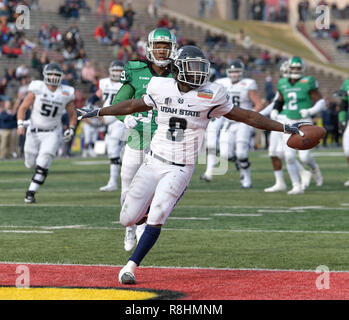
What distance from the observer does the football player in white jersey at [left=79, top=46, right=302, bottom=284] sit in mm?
6539

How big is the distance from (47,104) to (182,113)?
6.24 m

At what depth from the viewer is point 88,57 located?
32.2 meters

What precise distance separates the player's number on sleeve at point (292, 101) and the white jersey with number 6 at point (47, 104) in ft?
Answer: 10.6

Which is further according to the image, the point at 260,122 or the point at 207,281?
the point at 260,122

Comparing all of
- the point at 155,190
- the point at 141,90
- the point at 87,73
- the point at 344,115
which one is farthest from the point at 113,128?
the point at 87,73

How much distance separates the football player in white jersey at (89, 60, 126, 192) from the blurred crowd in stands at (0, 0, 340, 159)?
6433mm

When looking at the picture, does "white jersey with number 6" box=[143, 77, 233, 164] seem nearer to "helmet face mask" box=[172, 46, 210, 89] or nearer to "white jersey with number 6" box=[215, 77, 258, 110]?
"helmet face mask" box=[172, 46, 210, 89]

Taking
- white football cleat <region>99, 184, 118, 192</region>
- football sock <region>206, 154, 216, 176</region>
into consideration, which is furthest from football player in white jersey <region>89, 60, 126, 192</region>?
football sock <region>206, 154, 216, 176</region>

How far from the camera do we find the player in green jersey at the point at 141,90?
783 cm

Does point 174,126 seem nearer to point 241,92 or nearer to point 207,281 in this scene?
point 207,281

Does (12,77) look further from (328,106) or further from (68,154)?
(328,106)

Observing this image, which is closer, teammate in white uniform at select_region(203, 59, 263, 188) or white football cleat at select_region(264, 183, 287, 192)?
white football cleat at select_region(264, 183, 287, 192)
